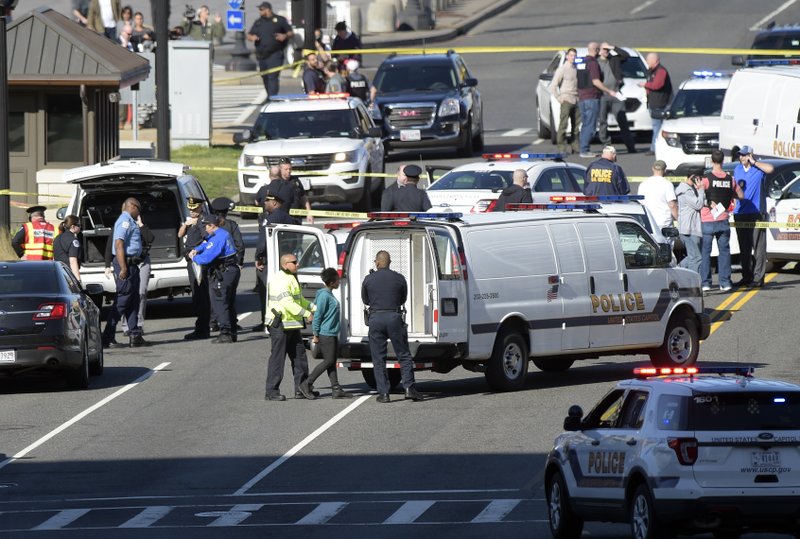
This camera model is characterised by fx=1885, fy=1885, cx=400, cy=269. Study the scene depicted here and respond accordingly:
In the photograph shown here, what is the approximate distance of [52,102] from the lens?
32.8 meters

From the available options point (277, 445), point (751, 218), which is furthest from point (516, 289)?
point (751, 218)

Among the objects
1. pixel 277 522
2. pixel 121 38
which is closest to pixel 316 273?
pixel 277 522

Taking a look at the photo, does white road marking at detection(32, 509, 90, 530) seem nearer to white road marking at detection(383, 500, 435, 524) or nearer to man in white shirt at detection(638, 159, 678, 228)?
white road marking at detection(383, 500, 435, 524)

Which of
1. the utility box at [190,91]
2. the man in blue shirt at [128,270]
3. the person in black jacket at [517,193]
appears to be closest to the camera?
the man in blue shirt at [128,270]

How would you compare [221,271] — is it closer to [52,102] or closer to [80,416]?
[80,416]

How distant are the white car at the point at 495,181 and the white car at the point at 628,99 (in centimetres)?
1041

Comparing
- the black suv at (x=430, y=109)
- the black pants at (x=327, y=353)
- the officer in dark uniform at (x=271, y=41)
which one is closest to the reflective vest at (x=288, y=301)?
the black pants at (x=327, y=353)

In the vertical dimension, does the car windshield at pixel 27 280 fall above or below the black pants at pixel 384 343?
above

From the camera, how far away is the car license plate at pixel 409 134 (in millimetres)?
37000

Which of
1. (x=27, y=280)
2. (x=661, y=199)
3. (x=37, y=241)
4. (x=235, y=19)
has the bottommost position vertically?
(x=27, y=280)

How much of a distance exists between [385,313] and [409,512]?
5203 millimetres

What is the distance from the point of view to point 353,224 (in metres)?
21.4

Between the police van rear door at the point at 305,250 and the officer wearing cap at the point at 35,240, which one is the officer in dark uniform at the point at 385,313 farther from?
the officer wearing cap at the point at 35,240

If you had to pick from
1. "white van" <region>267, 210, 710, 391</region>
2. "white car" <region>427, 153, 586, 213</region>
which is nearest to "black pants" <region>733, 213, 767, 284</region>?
"white car" <region>427, 153, 586, 213</region>
